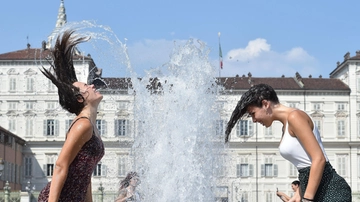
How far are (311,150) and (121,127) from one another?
2236 inches

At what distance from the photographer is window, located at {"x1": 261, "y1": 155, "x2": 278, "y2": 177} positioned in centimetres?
5991

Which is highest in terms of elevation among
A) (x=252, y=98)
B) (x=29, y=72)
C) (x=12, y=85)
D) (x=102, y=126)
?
(x=29, y=72)

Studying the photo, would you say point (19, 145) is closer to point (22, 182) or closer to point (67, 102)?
point (22, 182)

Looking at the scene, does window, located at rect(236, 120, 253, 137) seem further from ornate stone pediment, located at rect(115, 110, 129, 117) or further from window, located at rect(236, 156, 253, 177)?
ornate stone pediment, located at rect(115, 110, 129, 117)

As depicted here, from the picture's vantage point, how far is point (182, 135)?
1692cm

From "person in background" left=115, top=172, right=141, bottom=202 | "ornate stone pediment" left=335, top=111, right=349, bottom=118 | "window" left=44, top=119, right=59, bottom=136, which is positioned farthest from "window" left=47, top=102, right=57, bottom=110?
"person in background" left=115, top=172, right=141, bottom=202

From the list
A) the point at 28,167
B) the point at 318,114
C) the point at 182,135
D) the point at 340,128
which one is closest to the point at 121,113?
the point at 28,167

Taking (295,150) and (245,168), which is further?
(245,168)

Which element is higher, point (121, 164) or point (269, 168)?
point (121, 164)

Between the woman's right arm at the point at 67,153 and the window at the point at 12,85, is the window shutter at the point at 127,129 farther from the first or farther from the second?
the woman's right arm at the point at 67,153

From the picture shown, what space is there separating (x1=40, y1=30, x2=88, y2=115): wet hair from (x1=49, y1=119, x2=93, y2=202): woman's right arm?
23 centimetres

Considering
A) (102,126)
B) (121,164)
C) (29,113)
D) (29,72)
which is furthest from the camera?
(121,164)

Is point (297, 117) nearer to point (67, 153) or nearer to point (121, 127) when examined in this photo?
point (67, 153)

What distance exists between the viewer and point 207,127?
1809cm
